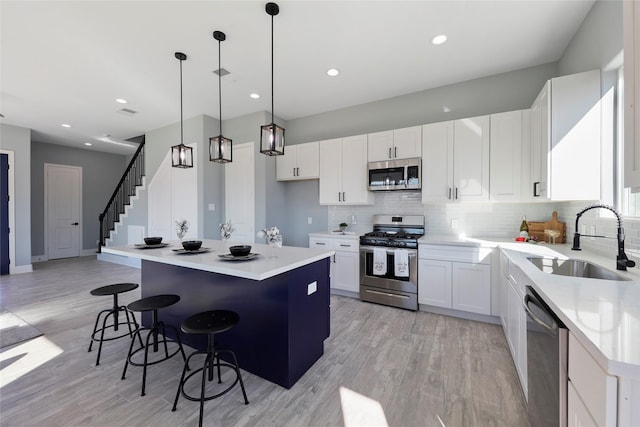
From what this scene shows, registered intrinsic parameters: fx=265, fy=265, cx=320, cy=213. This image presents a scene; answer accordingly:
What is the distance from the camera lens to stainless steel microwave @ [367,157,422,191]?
357cm

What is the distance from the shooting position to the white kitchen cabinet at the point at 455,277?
2.99 metres

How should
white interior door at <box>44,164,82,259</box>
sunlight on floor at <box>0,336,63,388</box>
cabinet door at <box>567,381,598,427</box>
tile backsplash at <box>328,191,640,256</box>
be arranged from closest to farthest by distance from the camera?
cabinet door at <box>567,381,598,427</box> → sunlight on floor at <box>0,336,63,388</box> → tile backsplash at <box>328,191,640,256</box> → white interior door at <box>44,164,82,259</box>

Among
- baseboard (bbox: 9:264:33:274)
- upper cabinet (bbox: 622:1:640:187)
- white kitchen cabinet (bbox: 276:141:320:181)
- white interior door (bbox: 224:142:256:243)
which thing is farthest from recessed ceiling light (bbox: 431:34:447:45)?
baseboard (bbox: 9:264:33:274)

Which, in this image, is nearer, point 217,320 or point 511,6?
point 217,320

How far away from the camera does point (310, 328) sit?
2.20m

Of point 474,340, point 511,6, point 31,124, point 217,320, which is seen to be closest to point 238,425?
point 217,320

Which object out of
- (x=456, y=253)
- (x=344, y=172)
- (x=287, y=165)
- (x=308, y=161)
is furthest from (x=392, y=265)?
(x=287, y=165)

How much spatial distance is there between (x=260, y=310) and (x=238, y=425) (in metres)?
0.70

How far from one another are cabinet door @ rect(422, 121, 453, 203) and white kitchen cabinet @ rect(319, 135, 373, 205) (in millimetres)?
839

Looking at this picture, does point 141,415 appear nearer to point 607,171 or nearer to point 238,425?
point 238,425

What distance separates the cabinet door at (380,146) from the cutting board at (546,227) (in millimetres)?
1884

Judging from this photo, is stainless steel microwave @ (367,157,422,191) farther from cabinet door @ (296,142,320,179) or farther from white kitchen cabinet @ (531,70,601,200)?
white kitchen cabinet @ (531,70,601,200)

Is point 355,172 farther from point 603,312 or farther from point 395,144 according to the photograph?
point 603,312

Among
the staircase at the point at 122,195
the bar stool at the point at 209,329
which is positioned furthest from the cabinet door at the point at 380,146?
the staircase at the point at 122,195
